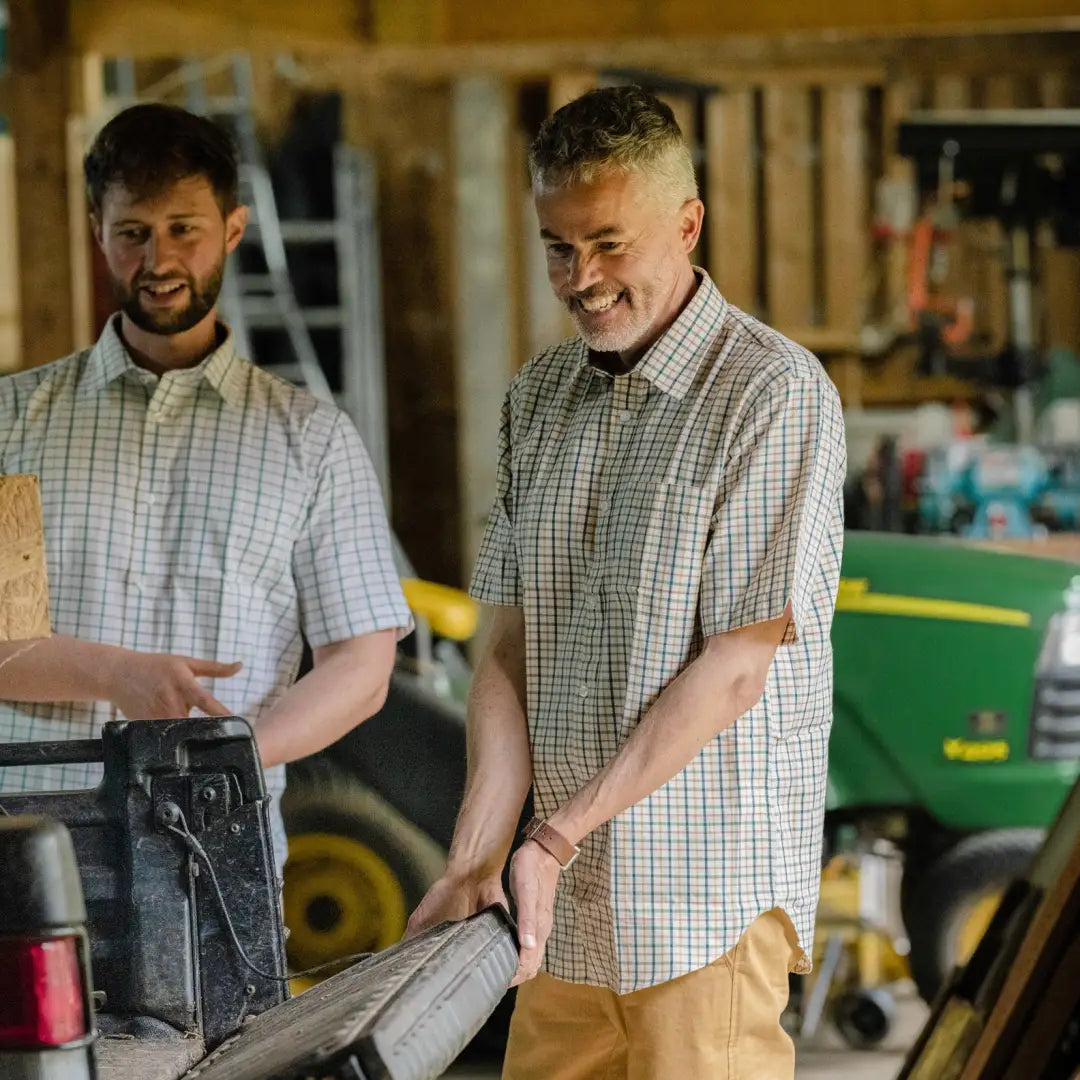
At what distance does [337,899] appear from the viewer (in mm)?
4449

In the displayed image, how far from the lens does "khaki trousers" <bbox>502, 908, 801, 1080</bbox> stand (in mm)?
2135

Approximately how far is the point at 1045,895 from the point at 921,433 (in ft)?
16.6

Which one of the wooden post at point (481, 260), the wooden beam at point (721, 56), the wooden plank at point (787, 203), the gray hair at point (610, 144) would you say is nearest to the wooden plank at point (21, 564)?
the gray hair at point (610, 144)

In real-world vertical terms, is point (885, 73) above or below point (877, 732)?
above

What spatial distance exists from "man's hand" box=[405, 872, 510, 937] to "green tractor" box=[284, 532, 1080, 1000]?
7.04 ft

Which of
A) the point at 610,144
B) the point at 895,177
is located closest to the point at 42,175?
the point at 610,144

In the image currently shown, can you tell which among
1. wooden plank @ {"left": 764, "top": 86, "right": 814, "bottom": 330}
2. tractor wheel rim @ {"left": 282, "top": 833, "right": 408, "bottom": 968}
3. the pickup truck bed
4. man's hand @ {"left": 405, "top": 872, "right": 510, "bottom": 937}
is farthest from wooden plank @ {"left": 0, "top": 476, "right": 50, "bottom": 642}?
wooden plank @ {"left": 764, "top": 86, "right": 814, "bottom": 330}

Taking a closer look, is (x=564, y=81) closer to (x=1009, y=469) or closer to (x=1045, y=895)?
(x=1009, y=469)

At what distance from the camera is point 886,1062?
4.56 metres

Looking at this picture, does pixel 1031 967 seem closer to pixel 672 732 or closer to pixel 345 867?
pixel 672 732

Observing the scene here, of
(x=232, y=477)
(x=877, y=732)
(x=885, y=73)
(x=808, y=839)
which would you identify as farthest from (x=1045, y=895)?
(x=885, y=73)

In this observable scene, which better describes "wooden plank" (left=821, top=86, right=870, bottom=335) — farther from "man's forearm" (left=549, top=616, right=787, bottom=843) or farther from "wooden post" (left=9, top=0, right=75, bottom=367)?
"man's forearm" (left=549, top=616, right=787, bottom=843)

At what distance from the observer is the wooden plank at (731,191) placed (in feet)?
26.4

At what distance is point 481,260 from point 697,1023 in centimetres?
622
